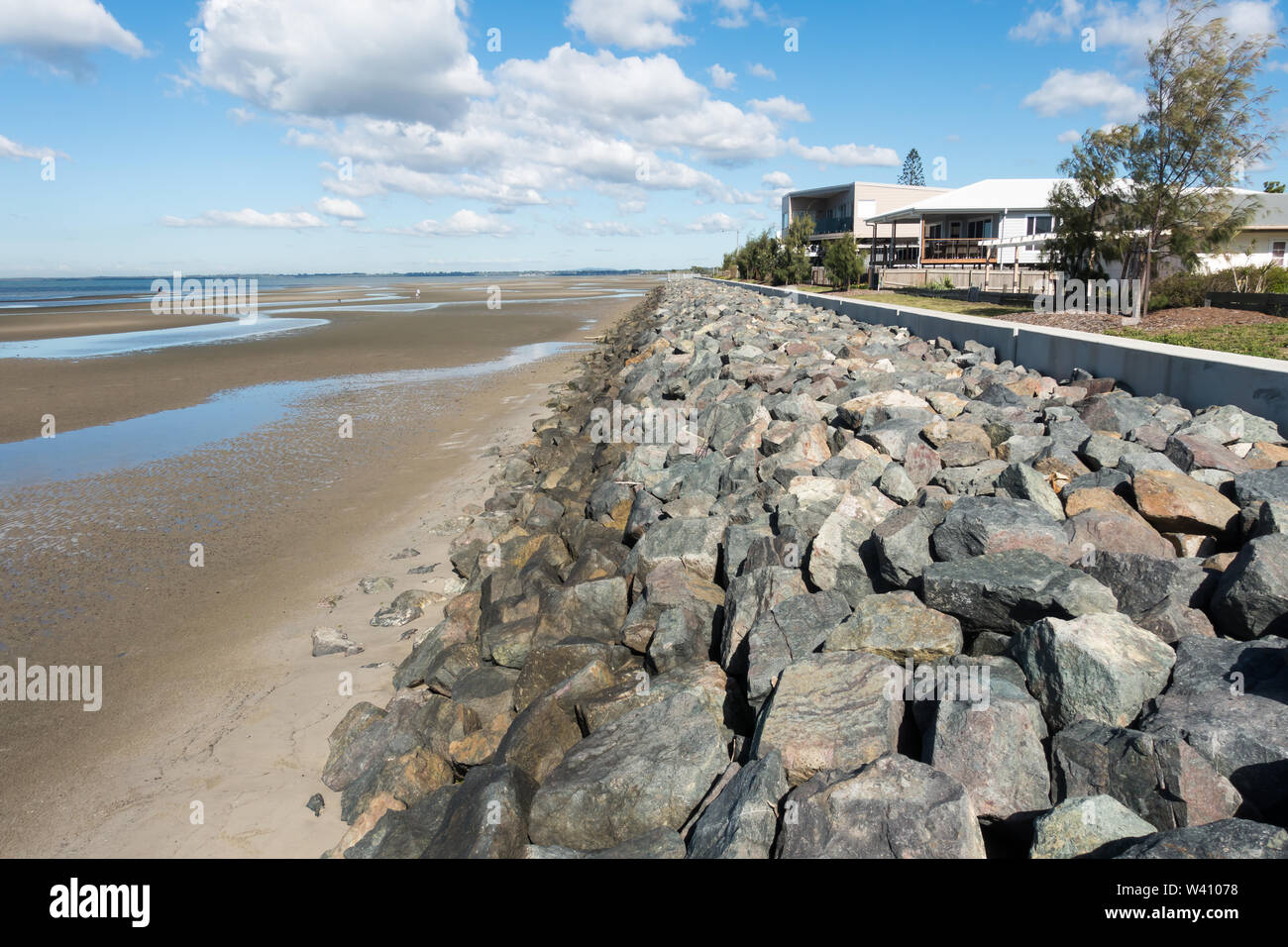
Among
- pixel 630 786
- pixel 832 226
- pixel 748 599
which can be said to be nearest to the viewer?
pixel 630 786

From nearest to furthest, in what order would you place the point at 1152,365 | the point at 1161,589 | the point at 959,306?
the point at 1161,589 → the point at 1152,365 → the point at 959,306

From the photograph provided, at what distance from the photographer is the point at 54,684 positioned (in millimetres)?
5461

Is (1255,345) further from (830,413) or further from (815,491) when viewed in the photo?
(815,491)

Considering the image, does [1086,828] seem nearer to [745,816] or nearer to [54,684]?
[745,816]

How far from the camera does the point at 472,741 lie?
4301mm

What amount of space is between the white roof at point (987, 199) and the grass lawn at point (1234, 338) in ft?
68.2

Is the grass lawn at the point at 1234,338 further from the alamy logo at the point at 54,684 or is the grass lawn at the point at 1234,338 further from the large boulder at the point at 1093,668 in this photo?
the alamy logo at the point at 54,684

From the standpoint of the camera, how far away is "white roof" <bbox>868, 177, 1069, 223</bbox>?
31.6 meters

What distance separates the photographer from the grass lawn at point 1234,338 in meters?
8.92

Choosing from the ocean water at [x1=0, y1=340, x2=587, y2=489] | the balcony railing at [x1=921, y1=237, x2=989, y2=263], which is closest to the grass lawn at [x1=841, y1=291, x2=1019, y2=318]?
the ocean water at [x1=0, y1=340, x2=587, y2=489]

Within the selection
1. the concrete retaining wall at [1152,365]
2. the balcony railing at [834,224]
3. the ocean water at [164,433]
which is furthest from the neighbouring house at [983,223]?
the ocean water at [164,433]

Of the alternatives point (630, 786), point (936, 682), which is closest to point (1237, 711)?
point (936, 682)
